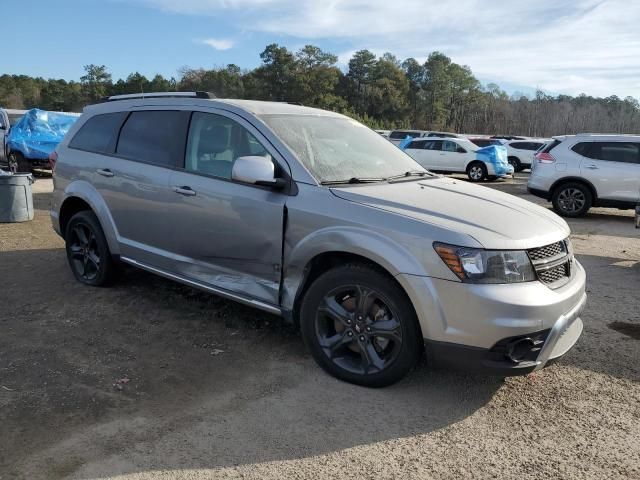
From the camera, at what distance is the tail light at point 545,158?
1155 centimetres

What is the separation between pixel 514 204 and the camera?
379cm

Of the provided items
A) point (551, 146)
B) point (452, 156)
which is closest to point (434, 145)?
point (452, 156)

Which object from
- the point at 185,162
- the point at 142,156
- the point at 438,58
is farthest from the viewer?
the point at 438,58

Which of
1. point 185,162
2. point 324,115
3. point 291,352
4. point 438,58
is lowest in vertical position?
point 291,352

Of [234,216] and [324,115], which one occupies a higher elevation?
[324,115]

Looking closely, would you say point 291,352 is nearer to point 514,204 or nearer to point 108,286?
point 514,204

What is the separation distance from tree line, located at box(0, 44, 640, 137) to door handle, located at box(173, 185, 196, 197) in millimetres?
56342

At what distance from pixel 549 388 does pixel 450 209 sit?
1371 millimetres

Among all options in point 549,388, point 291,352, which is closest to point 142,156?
point 291,352

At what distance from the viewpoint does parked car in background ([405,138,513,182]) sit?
20125 mm

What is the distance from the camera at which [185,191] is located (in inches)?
164

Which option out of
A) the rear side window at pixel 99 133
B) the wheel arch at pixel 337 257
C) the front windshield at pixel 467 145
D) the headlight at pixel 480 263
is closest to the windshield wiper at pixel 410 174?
the wheel arch at pixel 337 257

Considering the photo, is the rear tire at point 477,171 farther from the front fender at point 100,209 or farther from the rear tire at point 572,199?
the front fender at point 100,209

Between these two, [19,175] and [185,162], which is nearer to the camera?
[185,162]
